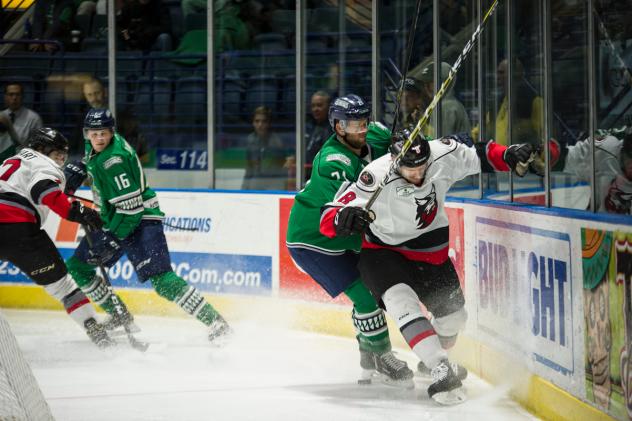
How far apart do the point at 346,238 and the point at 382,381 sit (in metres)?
0.62

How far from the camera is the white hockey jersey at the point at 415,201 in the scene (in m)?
3.84

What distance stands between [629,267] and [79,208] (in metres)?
2.79

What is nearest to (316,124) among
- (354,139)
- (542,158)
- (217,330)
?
(217,330)

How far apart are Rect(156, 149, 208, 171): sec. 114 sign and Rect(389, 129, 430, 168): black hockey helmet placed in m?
3.02

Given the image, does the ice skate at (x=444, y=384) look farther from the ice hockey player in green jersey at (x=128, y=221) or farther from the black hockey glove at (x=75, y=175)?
the black hockey glove at (x=75, y=175)

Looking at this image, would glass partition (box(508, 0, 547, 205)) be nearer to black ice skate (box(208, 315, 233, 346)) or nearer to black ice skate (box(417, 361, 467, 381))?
black ice skate (box(417, 361, 467, 381))

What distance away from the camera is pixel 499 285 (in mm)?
4176

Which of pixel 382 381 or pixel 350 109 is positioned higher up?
pixel 350 109

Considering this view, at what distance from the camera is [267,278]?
6.04 m

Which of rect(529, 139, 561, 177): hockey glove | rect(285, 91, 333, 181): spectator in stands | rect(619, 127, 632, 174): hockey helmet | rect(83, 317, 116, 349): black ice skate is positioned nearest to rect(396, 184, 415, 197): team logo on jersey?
rect(529, 139, 561, 177): hockey glove

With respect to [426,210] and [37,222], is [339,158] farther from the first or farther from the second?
[37,222]

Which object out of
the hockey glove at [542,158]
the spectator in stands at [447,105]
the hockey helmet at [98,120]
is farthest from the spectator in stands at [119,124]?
the hockey glove at [542,158]

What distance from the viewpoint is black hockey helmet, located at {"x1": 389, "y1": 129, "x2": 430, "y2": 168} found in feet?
Result: 12.2

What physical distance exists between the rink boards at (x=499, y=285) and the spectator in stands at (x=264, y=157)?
170 mm
